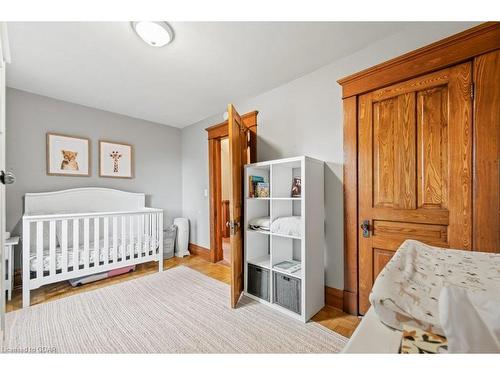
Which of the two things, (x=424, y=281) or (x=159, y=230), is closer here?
(x=424, y=281)

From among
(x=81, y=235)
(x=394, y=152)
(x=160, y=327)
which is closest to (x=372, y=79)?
(x=394, y=152)

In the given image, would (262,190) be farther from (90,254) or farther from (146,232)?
(90,254)

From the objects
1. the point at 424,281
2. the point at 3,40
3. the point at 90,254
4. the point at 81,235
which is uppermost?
the point at 3,40

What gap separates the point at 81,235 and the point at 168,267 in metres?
1.23

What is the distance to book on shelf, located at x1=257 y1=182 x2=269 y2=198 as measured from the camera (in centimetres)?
210

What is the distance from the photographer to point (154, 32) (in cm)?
150

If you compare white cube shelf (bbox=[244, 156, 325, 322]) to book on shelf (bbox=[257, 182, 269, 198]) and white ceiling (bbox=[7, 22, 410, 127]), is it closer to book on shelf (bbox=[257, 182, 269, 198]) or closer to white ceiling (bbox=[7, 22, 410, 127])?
book on shelf (bbox=[257, 182, 269, 198])

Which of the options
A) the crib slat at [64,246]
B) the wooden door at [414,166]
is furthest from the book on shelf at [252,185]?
the crib slat at [64,246]

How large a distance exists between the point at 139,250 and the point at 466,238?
10.3 ft

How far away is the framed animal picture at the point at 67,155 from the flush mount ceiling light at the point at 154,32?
202 cm

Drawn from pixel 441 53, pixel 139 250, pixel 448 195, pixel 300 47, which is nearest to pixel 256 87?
pixel 300 47

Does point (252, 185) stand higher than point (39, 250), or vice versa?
point (252, 185)

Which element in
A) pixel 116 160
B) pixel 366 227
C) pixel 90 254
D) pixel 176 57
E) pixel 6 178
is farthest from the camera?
pixel 116 160

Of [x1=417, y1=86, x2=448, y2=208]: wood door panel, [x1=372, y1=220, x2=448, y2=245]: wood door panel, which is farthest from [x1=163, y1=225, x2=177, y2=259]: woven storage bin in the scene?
[x1=417, y1=86, x2=448, y2=208]: wood door panel
